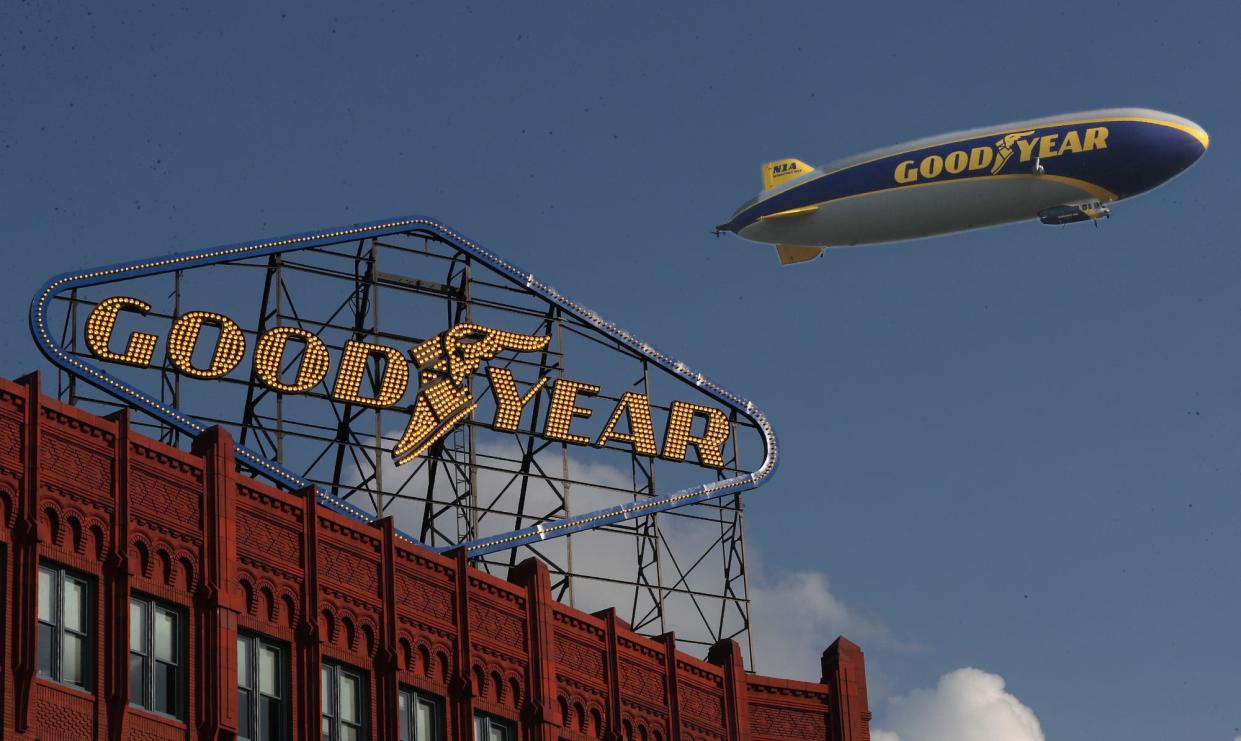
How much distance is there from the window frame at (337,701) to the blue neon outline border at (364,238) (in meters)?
3.64

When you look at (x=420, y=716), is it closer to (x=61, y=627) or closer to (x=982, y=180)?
(x=61, y=627)

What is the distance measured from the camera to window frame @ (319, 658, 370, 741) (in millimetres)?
44969

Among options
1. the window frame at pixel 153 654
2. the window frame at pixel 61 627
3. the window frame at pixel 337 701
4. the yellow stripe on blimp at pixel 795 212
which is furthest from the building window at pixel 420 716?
the yellow stripe on blimp at pixel 795 212

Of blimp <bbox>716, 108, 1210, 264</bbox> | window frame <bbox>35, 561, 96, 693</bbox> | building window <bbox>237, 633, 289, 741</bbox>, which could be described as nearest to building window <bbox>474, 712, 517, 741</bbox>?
building window <bbox>237, 633, 289, 741</bbox>

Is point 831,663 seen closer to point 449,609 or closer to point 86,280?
point 449,609

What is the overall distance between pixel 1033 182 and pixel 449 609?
37997 mm

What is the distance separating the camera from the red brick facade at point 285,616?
40.6m

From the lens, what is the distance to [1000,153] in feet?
264

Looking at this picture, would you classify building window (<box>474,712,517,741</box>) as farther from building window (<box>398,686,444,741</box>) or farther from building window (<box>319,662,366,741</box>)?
building window (<box>319,662,366,741</box>)

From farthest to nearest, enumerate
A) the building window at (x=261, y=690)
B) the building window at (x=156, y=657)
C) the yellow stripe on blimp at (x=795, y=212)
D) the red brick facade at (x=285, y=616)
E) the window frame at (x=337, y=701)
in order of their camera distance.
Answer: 1. the yellow stripe on blimp at (x=795, y=212)
2. the window frame at (x=337, y=701)
3. the building window at (x=261, y=690)
4. the building window at (x=156, y=657)
5. the red brick facade at (x=285, y=616)

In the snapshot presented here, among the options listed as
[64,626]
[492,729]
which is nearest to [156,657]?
[64,626]

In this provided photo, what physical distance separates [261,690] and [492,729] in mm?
6455

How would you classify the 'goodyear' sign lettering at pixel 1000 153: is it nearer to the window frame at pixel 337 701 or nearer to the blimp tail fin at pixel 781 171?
the blimp tail fin at pixel 781 171

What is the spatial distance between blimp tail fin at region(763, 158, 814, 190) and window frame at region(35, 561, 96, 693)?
4610 cm
